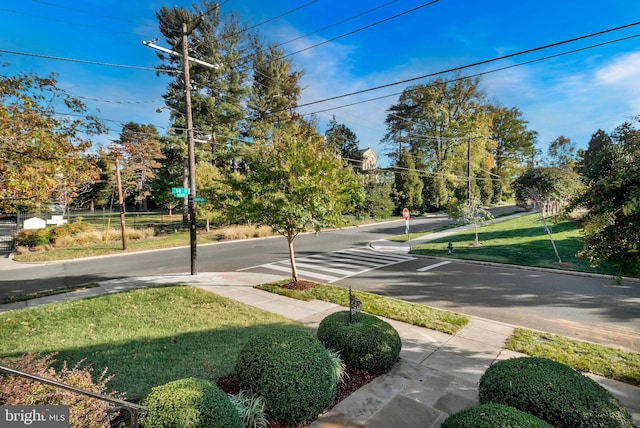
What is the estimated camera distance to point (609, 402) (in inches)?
104

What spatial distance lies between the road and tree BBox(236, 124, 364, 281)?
2.91m

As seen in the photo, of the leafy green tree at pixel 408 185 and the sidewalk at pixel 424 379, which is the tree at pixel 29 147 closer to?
the sidewalk at pixel 424 379

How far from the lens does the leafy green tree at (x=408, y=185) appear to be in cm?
3788

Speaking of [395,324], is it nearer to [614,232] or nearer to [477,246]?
[614,232]

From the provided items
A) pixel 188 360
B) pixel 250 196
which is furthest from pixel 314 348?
pixel 250 196

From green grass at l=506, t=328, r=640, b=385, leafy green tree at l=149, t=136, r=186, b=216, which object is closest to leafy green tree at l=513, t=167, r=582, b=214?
green grass at l=506, t=328, r=640, b=385

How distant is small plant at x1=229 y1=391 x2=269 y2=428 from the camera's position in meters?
3.02

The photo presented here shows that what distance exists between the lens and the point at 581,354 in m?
4.95

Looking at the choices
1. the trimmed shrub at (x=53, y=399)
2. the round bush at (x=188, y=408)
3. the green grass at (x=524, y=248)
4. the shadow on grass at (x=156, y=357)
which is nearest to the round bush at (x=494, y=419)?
the round bush at (x=188, y=408)

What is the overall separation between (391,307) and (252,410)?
16.3ft

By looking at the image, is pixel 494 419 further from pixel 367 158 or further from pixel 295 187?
pixel 367 158

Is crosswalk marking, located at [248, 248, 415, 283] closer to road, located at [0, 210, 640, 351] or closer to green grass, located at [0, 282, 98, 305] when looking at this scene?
road, located at [0, 210, 640, 351]

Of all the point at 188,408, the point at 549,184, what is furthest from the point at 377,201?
the point at 188,408

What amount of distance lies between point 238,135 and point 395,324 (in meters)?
27.8
